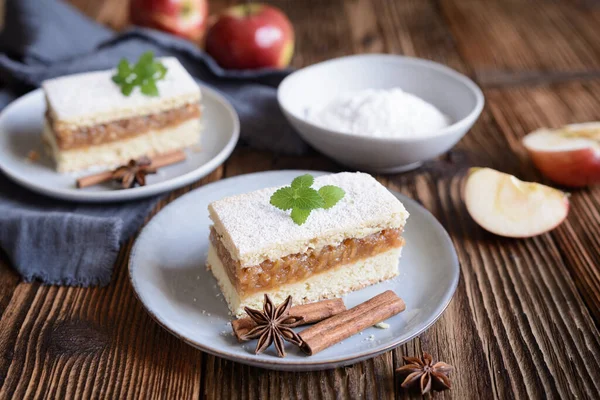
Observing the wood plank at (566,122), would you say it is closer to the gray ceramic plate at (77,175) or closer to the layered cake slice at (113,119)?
the gray ceramic plate at (77,175)

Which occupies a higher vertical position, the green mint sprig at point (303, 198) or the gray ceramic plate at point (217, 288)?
the green mint sprig at point (303, 198)

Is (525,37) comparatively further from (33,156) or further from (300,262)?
(33,156)

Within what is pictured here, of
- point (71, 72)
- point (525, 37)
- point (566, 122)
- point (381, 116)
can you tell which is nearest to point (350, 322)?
point (381, 116)

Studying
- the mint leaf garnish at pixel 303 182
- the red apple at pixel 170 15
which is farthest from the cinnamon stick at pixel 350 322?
the red apple at pixel 170 15

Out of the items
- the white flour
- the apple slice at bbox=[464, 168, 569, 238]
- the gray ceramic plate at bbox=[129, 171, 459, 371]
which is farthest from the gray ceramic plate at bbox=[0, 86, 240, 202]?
the apple slice at bbox=[464, 168, 569, 238]

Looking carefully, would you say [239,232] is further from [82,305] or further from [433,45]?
[433,45]

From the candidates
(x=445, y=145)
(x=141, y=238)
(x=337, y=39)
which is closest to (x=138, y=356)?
(x=141, y=238)
